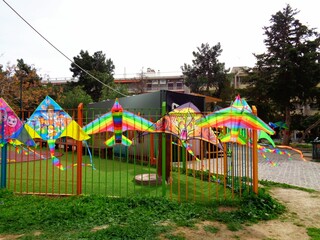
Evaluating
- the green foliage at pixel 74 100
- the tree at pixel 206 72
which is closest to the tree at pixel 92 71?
the green foliage at pixel 74 100

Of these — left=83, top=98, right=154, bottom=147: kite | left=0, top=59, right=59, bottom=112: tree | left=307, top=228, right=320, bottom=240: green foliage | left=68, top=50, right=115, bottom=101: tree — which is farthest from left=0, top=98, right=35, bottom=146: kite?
left=68, top=50, right=115, bottom=101: tree

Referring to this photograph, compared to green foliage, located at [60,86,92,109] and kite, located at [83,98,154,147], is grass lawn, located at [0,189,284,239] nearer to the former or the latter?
kite, located at [83,98,154,147]

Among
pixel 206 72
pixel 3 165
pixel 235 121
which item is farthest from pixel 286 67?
pixel 3 165

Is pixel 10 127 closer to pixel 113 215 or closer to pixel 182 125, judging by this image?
pixel 113 215

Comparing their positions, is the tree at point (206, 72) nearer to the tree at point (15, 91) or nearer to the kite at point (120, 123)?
the tree at point (15, 91)

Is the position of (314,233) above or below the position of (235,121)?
below

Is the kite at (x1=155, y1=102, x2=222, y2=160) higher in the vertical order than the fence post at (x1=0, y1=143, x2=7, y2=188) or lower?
higher

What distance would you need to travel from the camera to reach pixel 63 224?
13.7 ft

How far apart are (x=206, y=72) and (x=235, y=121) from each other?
103 ft

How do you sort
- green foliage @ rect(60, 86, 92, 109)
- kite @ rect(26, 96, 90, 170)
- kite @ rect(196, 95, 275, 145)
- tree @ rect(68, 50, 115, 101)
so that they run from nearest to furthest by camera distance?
kite @ rect(196, 95, 275, 145)
kite @ rect(26, 96, 90, 170)
green foliage @ rect(60, 86, 92, 109)
tree @ rect(68, 50, 115, 101)

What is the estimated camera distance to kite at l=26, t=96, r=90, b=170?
18.7 feet

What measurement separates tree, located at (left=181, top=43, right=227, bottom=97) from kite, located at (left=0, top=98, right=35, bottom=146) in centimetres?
3027

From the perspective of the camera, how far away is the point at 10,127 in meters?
5.96

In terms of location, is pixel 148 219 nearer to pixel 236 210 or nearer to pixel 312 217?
pixel 236 210
